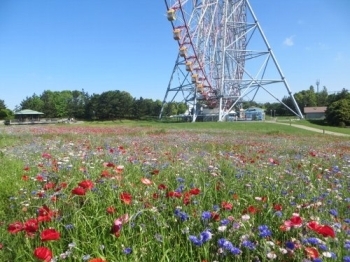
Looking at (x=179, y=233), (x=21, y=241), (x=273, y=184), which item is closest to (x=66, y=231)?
(x=21, y=241)

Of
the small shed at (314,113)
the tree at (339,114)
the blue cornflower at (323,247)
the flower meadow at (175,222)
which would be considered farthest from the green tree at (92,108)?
the blue cornflower at (323,247)

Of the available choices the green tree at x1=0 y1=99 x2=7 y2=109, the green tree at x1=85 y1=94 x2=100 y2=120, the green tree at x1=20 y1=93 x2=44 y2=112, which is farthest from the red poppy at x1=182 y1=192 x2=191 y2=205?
the green tree at x1=20 y1=93 x2=44 y2=112

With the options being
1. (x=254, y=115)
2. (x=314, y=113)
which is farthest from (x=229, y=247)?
(x=314, y=113)

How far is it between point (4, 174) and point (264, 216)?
12.8 feet

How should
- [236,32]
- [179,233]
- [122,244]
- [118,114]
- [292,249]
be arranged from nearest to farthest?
[292,249] → [122,244] → [179,233] → [236,32] → [118,114]

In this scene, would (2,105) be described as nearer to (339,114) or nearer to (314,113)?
(339,114)

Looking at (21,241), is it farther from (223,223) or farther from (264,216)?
(264,216)

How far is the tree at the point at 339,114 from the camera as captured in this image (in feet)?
129

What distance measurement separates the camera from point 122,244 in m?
1.89

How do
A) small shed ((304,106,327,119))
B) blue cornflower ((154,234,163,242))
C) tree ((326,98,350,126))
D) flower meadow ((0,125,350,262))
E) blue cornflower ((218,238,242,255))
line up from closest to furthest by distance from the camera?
blue cornflower ((218,238,242,255))
flower meadow ((0,125,350,262))
blue cornflower ((154,234,163,242))
tree ((326,98,350,126))
small shed ((304,106,327,119))

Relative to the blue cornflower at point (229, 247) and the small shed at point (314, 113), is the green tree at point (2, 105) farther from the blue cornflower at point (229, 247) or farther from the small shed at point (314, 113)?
the blue cornflower at point (229, 247)

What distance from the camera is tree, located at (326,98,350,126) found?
3928cm

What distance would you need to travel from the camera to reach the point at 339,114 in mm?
39594

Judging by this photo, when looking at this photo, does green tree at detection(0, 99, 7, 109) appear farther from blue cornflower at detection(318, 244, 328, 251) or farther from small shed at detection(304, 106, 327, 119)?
blue cornflower at detection(318, 244, 328, 251)
